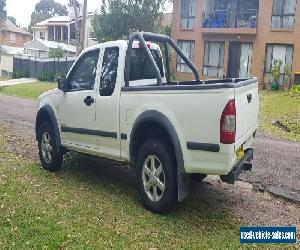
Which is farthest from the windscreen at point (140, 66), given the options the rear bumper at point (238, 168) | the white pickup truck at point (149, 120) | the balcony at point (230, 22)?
the balcony at point (230, 22)

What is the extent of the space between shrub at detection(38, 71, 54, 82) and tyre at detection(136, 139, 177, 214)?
30.6 meters

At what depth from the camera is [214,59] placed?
3181 cm

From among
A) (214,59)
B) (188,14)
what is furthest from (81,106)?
(188,14)

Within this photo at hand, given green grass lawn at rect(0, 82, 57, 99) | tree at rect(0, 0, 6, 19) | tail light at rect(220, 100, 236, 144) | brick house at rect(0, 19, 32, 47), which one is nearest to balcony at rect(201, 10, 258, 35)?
green grass lawn at rect(0, 82, 57, 99)

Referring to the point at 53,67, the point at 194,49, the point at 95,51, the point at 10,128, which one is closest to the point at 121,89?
the point at 95,51

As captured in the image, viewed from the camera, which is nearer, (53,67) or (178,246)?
(178,246)

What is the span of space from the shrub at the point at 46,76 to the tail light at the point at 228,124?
104 ft

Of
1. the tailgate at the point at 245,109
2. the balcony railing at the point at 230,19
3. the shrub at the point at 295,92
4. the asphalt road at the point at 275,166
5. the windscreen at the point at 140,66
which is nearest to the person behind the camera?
the tailgate at the point at 245,109

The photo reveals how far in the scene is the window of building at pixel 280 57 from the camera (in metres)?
27.2

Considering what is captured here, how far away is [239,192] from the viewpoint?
6.64m

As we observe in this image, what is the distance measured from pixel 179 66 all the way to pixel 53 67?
37.8ft

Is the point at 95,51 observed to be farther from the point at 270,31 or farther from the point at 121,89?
the point at 270,31

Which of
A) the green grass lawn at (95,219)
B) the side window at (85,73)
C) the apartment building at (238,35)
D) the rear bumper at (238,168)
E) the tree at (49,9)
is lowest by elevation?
the green grass lawn at (95,219)

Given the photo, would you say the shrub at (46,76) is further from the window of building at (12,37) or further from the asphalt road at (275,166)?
the window of building at (12,37)
